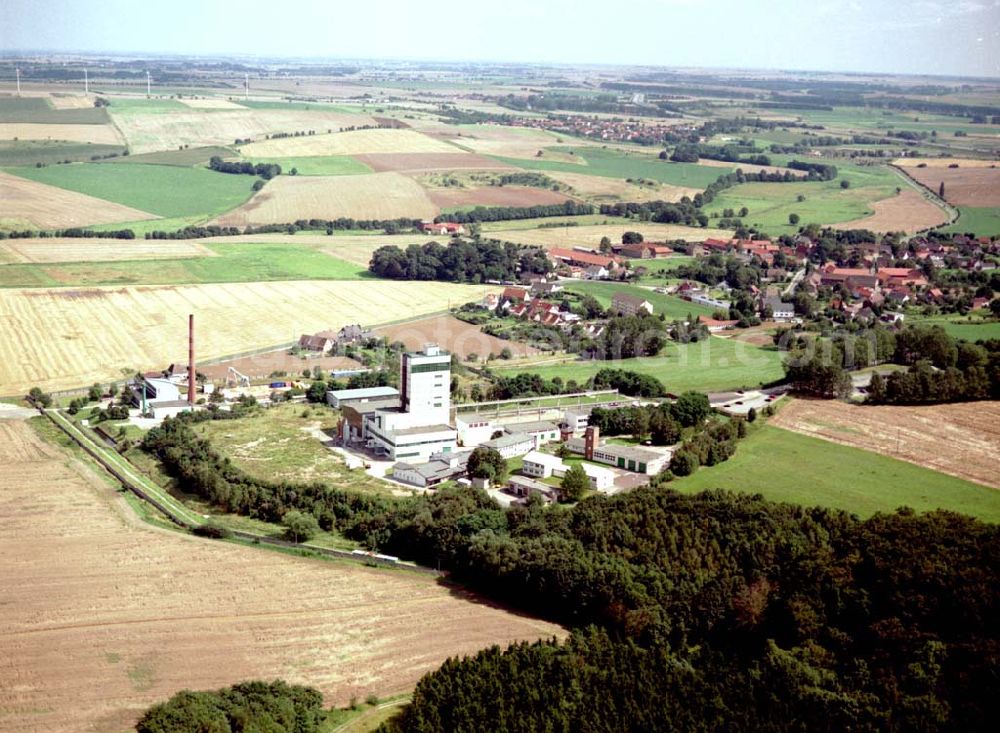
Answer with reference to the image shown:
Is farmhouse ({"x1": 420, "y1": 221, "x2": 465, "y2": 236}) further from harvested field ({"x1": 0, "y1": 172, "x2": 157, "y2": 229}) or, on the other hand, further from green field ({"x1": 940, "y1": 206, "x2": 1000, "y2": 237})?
green field ({"x1": 940, "y1": 206, "x2": 1000, "y2": 237})

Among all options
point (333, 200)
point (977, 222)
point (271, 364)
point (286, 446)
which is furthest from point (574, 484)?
point (977, 222)

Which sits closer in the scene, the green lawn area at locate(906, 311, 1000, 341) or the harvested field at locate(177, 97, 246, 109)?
the green lawn area at locate(906, 311, 1000, 341)

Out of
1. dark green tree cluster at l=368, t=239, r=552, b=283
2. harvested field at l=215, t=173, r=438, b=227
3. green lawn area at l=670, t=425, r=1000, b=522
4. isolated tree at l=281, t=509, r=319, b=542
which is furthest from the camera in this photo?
harvested field at l=215, t=173, r=438, b=227

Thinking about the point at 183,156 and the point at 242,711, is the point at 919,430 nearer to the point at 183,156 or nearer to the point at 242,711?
the point at 242,711

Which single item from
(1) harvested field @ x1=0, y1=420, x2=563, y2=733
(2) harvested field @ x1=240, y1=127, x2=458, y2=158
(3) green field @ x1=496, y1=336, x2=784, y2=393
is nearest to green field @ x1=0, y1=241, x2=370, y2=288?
(3) green field @ x1=496, y1=336, x2=784, y2=393

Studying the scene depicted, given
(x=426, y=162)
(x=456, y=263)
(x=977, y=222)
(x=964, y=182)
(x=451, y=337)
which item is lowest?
(x=451, y=337)

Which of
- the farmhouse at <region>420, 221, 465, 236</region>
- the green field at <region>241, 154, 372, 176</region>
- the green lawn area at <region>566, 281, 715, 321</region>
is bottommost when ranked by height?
the green lawn area at <region>566, 281, 715, 321</region>

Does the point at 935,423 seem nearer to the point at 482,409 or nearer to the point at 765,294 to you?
the point at 482,409
